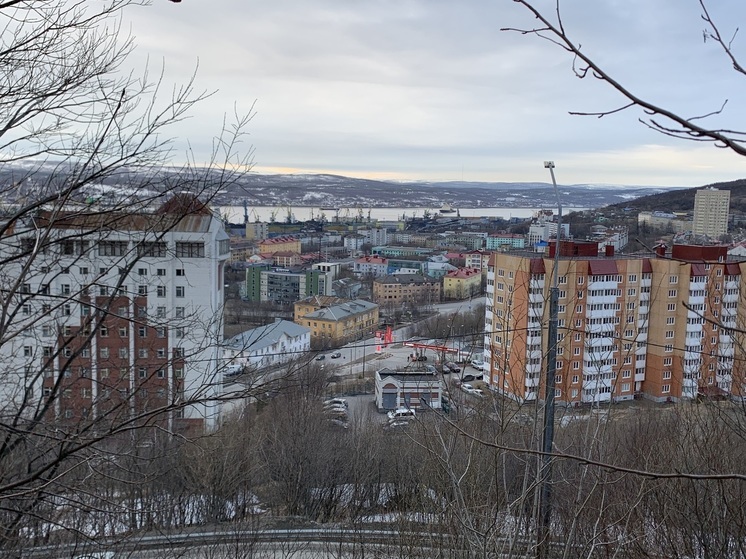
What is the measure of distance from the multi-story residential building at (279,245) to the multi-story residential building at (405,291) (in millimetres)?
11952

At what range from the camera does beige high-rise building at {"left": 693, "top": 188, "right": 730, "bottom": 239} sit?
32.7 meters

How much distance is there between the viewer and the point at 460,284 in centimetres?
2625

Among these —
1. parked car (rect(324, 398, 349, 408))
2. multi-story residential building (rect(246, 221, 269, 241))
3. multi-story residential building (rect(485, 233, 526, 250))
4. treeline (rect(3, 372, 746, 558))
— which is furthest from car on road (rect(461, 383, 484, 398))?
multi-story residential building (rect(246, 221, 269, 241))

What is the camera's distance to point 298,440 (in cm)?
594

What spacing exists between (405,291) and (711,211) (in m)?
19.6

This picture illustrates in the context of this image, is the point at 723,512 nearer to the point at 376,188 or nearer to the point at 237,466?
the point at 237,466

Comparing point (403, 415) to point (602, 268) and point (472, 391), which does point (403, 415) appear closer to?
point (472, 391)

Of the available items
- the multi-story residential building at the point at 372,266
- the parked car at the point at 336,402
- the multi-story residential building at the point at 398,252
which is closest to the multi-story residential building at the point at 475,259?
the multi-story residential building at the point at 372,266

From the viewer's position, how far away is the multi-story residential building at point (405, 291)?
2530cm

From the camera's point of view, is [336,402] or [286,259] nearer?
[336,402]

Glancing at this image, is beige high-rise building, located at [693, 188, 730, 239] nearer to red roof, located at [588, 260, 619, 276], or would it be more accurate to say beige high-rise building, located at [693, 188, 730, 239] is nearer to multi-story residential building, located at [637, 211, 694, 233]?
multi-story residential building, located at [637, 211, 694, 233]

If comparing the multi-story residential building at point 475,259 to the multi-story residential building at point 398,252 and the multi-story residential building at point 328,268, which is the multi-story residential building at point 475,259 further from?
the multi-story residential building at point 328,268

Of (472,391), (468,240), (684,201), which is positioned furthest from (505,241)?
(472,391)

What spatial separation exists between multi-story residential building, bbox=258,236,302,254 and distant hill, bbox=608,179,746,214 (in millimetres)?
23679
